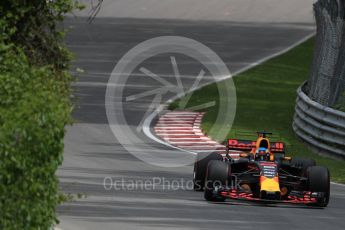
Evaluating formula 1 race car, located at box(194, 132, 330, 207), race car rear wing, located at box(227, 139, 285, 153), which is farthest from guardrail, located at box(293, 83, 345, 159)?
formula 1 race car, located at box(194, 132, 330, 207)

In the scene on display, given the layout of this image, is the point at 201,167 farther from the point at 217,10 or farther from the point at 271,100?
the point at 217,10

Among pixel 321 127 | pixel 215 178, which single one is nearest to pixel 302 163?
pixel 215 178

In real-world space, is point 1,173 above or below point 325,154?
above

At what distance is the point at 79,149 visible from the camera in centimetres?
2381

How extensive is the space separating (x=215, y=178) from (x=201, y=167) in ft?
3.30

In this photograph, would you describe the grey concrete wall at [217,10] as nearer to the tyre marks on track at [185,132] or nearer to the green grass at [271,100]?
the green grass at [271,100]

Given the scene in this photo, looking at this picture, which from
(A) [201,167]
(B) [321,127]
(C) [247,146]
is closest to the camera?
(A) [201,167]

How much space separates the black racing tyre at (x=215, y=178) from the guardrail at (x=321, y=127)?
7426 millimetres

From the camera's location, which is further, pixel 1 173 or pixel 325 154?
pixel 325 154

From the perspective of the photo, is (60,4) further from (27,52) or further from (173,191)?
(173,191)

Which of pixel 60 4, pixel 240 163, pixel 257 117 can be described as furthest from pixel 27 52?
pixel 257 117

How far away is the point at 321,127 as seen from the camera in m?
25.5

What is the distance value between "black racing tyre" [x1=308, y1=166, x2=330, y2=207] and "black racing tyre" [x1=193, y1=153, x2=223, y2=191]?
5.09 ft

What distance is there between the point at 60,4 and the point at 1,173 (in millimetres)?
3293
